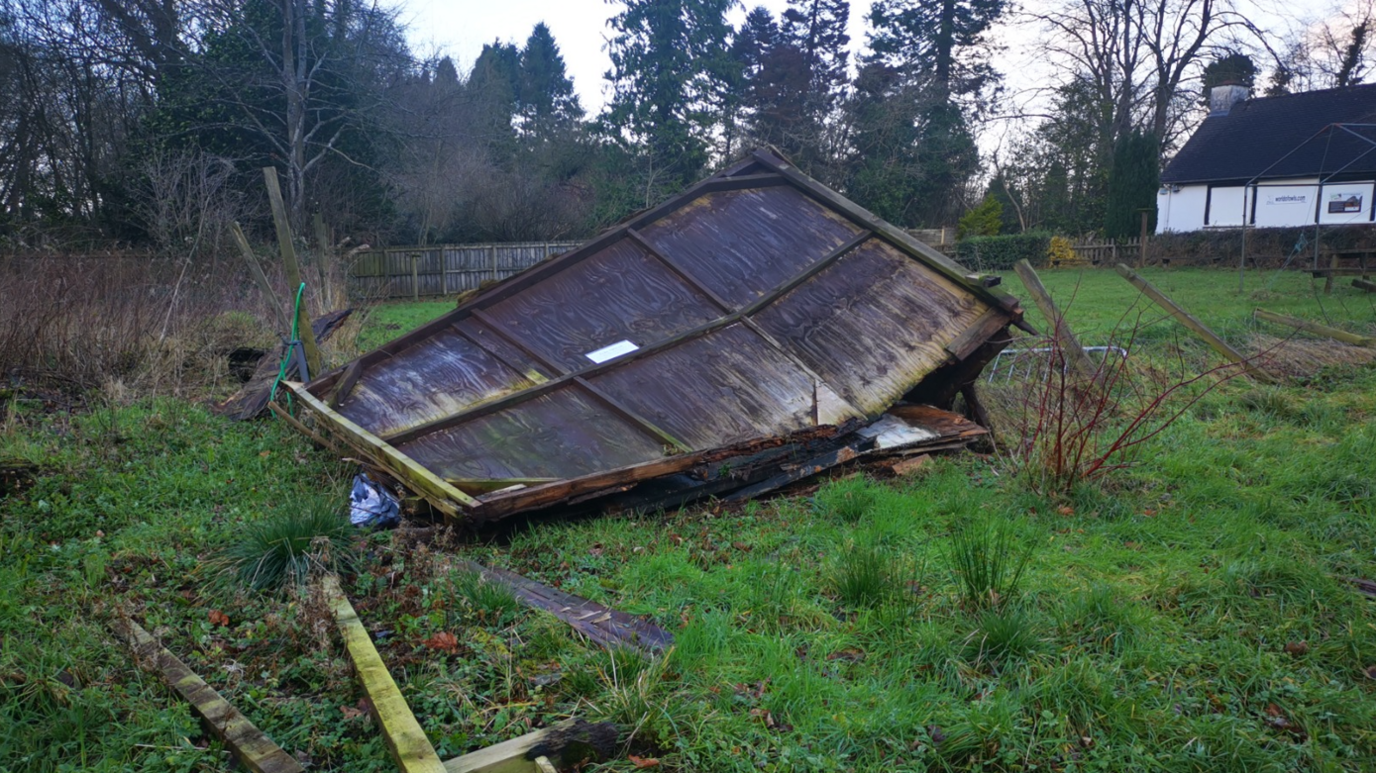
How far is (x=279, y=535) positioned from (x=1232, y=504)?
5461 millimetres

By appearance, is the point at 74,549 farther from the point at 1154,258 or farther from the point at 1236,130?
the point at 1236,130

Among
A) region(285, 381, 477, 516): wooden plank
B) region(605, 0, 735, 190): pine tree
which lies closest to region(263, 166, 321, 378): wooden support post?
region(285, 381, 477, 516): wooden plank

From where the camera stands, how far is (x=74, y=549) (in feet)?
14.5

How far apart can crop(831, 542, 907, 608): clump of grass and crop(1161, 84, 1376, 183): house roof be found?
115ft

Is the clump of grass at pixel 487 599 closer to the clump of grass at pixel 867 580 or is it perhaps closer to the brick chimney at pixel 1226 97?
the clump of grass at pixel 867 580

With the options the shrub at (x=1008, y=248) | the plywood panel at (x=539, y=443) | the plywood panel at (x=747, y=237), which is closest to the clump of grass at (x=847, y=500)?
the plywood panel at (x=539, y=443)

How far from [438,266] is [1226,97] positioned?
34299 mm

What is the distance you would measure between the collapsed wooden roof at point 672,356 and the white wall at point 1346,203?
31777 mm

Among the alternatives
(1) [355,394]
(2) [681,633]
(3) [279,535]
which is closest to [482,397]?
(1) [355,394]

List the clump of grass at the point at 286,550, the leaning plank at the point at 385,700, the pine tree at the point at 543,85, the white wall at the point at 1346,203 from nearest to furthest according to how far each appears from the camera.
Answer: the leaning plank at the point at 385,700
the clump of grass at the point at 286,550
the white wall at the point at 1346,203
the pine tree at the point at 543,85

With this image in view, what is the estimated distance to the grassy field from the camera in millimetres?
2865

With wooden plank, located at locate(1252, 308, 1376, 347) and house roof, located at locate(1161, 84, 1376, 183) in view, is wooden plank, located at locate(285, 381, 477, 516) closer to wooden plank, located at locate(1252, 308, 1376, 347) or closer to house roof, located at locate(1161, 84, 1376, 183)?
wooden plank, located at locate(1252, 308, 1376, 347)

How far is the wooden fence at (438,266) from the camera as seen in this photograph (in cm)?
2250

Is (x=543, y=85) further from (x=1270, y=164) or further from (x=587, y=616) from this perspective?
(x=587, y=616)
